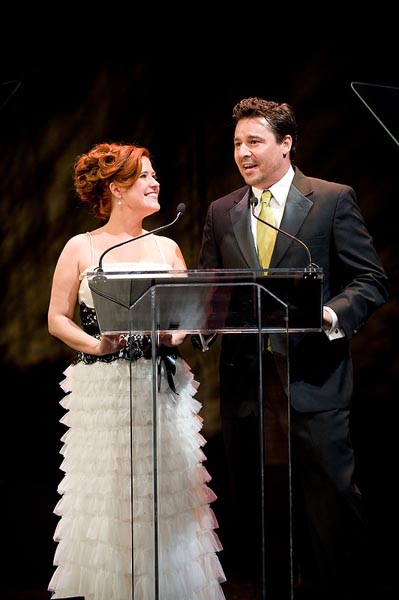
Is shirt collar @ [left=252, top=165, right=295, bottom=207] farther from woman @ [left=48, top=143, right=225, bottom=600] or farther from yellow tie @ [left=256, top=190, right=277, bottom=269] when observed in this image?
woman @ [left=48, top=143, right=225, bottom=600]

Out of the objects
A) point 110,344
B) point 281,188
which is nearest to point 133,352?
point 110,344

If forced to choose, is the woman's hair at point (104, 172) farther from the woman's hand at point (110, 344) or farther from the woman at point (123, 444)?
the woman's hand at point (110, 344)

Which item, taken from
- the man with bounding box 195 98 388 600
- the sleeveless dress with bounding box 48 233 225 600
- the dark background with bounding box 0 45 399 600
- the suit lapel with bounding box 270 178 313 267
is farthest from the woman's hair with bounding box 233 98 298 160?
the dark background with bounding box 0 45 399 600

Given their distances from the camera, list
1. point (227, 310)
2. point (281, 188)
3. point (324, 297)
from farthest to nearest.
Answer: point (281, 188) → point (324, 297) → point (227, 310)

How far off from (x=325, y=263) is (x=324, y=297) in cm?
11

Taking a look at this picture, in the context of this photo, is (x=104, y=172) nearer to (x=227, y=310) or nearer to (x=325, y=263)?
(x=325, y=263)

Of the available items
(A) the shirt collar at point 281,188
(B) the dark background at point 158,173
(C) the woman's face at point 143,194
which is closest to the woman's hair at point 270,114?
(A) the shirt collar at point 281,188

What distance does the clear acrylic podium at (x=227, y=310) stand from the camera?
7.34ft

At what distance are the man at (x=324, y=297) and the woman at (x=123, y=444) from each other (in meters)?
0.35

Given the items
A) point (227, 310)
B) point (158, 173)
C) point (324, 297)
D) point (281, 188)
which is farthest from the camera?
point (158, 173)

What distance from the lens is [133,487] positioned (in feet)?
7.68

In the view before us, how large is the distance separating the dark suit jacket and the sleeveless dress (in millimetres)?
367

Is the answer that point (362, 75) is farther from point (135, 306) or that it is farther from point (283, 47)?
point (135, 306)

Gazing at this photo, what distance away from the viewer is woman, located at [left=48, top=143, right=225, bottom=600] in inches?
95.1
